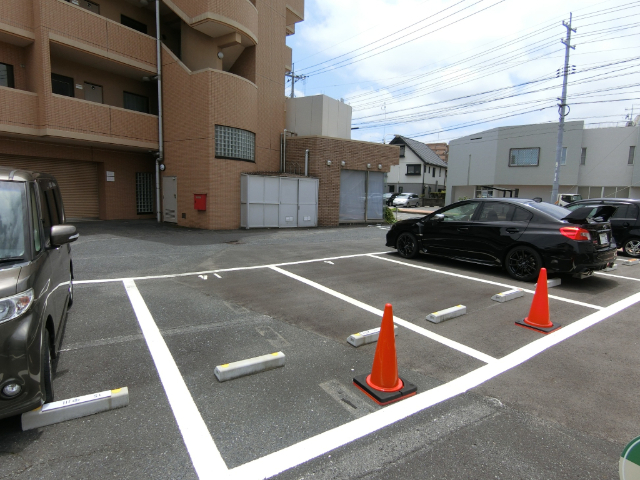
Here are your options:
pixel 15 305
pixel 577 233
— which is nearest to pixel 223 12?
pixel 577 233

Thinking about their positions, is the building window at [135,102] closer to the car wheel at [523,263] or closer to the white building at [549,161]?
the car wheel at [523,263]

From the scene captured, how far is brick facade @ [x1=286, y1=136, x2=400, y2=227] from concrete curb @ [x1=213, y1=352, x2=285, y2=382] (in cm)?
1414

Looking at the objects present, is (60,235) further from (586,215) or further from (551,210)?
(551,210)

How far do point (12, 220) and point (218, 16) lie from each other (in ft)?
45.9

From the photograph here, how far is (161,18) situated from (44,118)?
7.25 metres

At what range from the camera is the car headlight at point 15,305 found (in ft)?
8.15

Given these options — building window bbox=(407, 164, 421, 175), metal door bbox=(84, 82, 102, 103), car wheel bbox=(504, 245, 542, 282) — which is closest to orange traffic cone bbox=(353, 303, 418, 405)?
car wheel bbox=(504, 245, 542, 282)

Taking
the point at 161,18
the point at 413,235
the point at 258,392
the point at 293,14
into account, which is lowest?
the point at 258,392

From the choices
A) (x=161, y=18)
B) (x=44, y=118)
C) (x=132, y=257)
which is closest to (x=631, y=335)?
(x=132, y=257)

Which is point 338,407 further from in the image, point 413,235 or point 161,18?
point 161,18

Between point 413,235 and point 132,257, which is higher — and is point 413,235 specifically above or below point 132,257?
above

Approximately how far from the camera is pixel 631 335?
15.7 ft

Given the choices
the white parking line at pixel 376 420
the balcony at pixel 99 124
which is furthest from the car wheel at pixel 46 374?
the balcony at pixel 99 124

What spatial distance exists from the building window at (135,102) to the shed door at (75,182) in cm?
295
